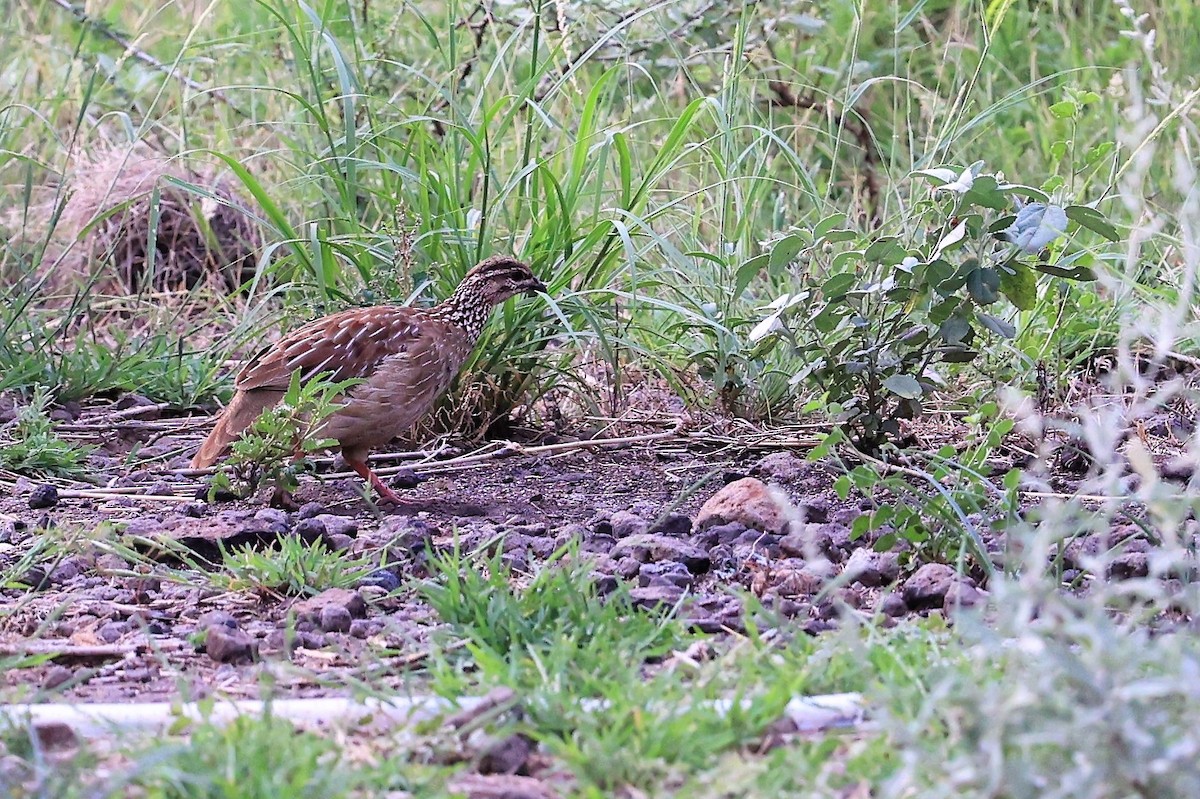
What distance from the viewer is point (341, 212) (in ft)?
19.5

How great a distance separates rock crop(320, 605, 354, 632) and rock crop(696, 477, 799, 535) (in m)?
1.24

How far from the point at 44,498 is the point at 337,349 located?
109cm

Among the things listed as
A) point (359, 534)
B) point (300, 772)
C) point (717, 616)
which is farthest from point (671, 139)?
point (300, 772)

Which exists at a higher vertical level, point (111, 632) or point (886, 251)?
point (886, 251)

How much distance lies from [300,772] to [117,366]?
4353 mm

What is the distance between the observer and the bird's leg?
16.4 ft

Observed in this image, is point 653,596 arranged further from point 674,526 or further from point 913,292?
point 913,292

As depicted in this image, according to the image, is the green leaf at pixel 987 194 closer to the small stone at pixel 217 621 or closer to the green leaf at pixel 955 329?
the green leaf at pixel 955 329

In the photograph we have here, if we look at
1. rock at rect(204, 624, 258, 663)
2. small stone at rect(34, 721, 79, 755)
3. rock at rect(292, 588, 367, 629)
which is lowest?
rock at rect(292, 588, 367, 629)

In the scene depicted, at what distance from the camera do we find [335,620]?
3551mm

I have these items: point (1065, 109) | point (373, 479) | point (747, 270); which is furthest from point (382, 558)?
point (1065, 109)

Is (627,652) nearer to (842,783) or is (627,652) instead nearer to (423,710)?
(423,710)

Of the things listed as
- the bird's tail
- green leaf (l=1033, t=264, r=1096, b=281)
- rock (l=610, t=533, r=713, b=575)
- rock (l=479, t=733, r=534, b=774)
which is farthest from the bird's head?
rock (l=479, t=733, r=534, b=774)

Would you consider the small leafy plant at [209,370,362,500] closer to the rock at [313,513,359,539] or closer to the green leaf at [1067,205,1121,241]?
the rock at [313,513,359,539]
